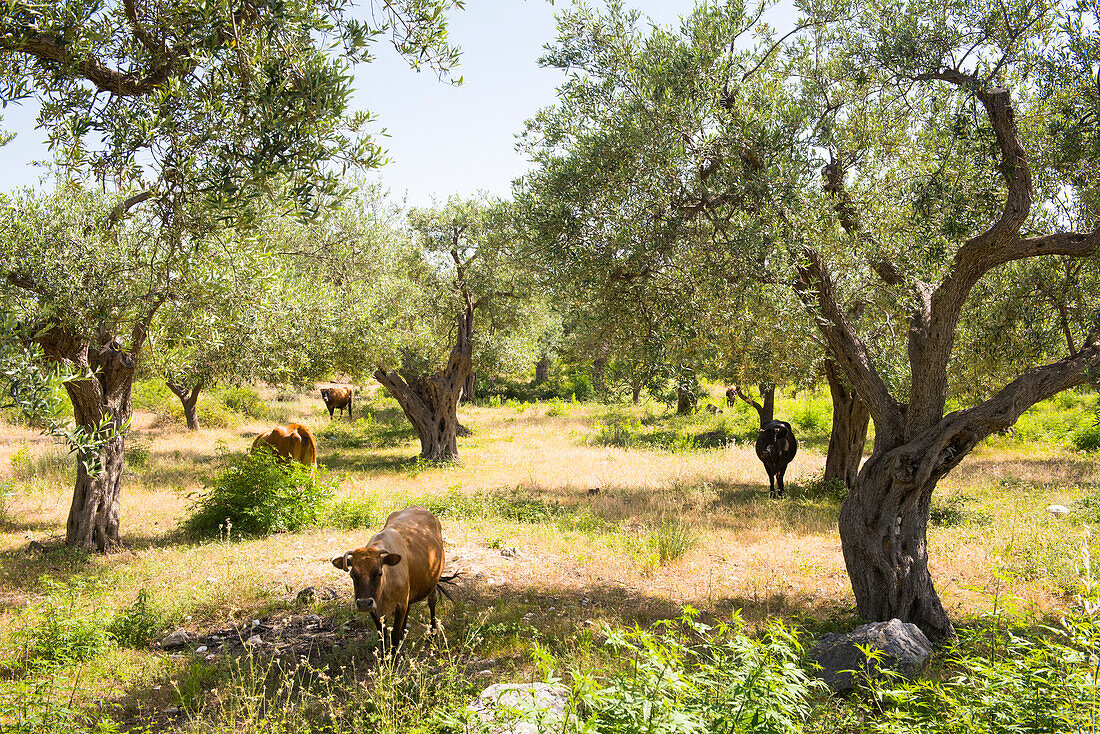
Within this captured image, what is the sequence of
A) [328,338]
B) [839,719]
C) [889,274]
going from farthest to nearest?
[328,338] → [889,274] → [839,719]

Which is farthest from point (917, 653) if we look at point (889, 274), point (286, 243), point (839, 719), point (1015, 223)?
point (286, 243)

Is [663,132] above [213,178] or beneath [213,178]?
above

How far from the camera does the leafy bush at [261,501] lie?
468 inches

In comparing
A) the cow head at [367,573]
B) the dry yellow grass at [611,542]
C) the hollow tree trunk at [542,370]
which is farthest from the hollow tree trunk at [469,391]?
the cow head at [367,573]

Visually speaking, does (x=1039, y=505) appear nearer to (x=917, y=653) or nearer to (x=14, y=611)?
Answer: (x=917, y=653)

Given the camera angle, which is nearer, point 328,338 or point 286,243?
point 328,338

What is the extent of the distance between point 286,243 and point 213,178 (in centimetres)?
1354

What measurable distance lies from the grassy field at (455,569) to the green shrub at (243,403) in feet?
23.4

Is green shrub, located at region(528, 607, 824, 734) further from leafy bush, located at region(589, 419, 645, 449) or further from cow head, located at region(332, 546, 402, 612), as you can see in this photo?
leafy bush, located at region(589, 419, 645, 449)

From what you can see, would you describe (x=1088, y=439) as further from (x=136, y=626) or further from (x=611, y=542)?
(x=136, y=626)

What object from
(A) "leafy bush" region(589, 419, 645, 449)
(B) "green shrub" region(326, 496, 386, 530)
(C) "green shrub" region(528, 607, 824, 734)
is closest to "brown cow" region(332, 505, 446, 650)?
(C) "green shrub" region(528, 607, 824, 734)

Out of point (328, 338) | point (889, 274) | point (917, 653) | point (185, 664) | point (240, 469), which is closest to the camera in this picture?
point (917, 653)

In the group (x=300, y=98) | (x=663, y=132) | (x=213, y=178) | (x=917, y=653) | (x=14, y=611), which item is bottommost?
(x=14, y=611)

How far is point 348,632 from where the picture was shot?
25.0ft
